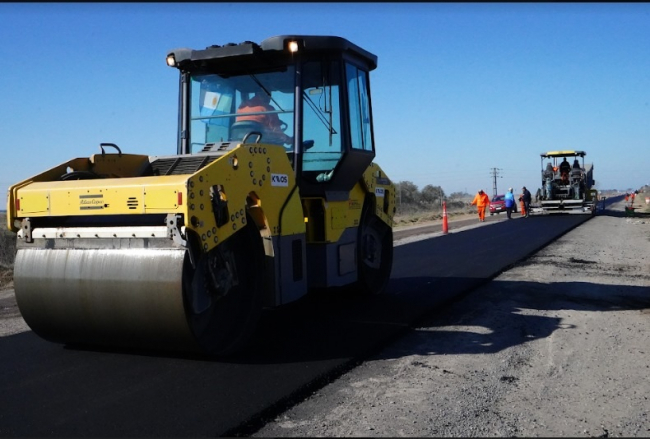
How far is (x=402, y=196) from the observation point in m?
64.0

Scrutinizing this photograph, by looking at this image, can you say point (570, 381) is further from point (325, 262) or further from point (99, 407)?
point (99, 407)

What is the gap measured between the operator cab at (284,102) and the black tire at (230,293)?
120 centimetres

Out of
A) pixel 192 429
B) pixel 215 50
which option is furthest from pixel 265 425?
pixel 215 50

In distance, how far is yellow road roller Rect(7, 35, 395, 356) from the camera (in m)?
4.66

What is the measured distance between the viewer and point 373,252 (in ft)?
26.8

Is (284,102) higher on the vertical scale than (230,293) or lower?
higher

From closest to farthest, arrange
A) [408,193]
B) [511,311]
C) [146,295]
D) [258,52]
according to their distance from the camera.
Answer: [146,295] < [258,52] < [511,311] < [408,193]

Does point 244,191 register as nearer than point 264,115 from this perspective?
Yes

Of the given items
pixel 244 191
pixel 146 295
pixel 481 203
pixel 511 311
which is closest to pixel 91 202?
pixel 146 295

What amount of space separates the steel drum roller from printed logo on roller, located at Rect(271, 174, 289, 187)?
119 centimetres

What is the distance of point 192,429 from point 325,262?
3000 mm

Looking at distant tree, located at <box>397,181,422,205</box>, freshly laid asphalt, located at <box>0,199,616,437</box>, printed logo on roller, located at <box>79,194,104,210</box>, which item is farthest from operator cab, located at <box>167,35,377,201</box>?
distant tree, located at <box>397,181,422,205</box>

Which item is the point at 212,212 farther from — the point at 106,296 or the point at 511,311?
the point at 511,311

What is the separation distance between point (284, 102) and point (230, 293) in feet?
6.93
